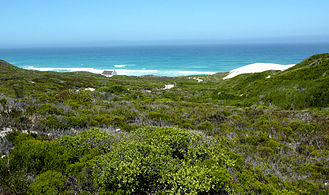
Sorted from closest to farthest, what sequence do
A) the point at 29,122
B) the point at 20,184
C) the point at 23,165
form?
the point at 20,184, the point at 23,165, the point at 29,122

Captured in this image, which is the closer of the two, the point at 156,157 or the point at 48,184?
the point at 48,184

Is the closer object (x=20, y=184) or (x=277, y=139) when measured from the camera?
(x=20, y=184)

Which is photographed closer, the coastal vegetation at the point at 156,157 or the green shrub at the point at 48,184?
the green shrub at the point at 48,184

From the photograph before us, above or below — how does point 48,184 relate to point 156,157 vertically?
below

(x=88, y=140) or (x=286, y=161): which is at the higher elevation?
(x=88, y=140)

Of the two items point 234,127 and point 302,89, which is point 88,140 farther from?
point 302,89

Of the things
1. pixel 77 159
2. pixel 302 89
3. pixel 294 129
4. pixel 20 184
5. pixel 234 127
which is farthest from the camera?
pixel 302 89

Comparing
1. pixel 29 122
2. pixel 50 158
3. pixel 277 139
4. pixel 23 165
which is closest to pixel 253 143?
pixel 277 139

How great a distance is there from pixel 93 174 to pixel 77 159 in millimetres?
1130

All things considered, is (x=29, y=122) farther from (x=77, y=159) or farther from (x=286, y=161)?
(x=286, y=161)

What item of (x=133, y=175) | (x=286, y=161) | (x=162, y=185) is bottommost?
(x=286, y=161)

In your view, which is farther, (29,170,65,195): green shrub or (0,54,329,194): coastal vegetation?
(0,54,329,194): coastal vegetation

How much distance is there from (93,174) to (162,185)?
1.61 metres

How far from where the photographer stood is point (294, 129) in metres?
8.27
